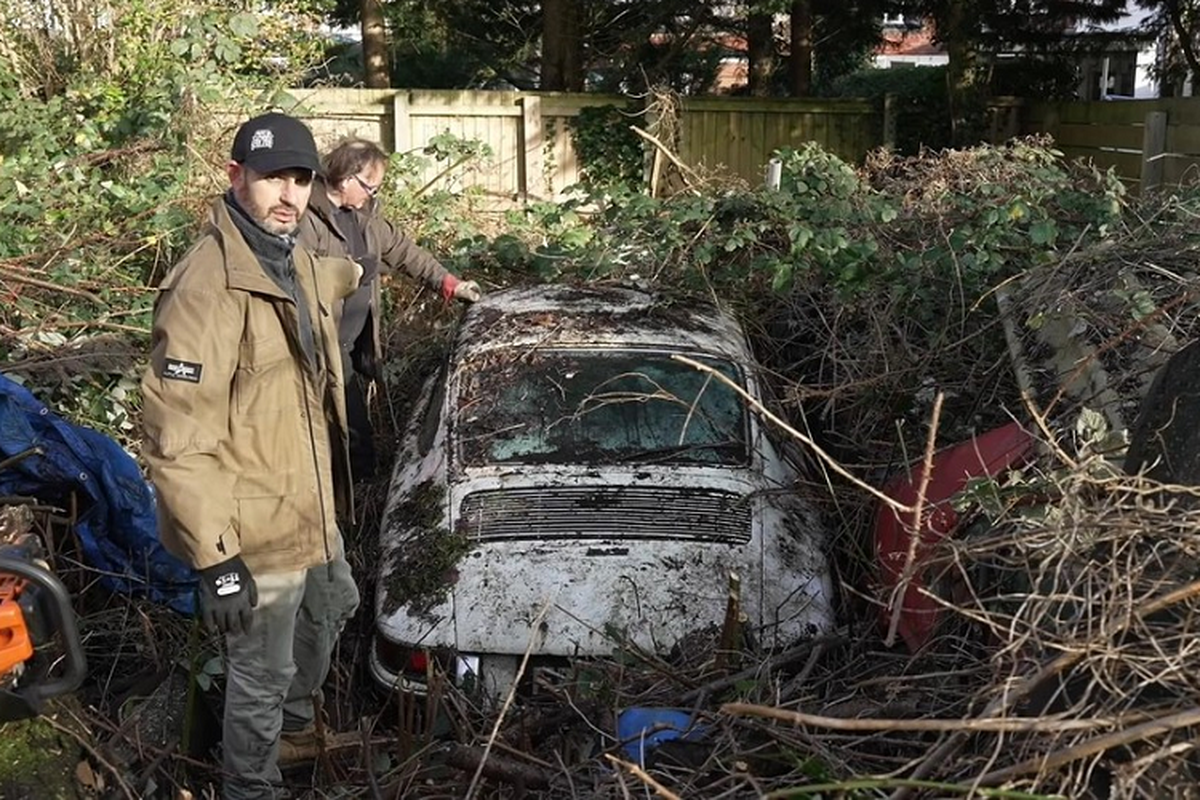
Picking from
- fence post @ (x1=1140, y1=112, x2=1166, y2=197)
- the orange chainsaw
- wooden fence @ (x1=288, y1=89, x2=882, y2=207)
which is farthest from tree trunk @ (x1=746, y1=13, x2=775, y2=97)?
the orange chainsaw

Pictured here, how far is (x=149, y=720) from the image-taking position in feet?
12.1

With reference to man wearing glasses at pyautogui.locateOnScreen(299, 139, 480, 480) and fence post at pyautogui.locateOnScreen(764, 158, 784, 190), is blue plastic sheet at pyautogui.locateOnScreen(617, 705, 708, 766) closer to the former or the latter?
man wearing glasses at pyautogui.locateOnScreen(299, 139, 480, 480)

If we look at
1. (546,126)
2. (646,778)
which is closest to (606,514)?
(646,778)

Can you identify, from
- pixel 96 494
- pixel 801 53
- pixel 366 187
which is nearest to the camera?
pixel 96 494

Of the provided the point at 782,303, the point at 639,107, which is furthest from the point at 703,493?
the point at 639,107

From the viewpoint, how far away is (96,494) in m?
4.39

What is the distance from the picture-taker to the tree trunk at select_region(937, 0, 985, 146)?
13.5 m

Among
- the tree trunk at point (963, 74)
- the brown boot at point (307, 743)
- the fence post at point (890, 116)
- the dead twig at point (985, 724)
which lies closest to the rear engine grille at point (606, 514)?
the brown boot at point (307, 743)

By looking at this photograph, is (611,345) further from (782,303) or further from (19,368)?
(19,368)

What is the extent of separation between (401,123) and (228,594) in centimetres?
1161

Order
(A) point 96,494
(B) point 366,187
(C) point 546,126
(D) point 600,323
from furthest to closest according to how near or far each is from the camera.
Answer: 1. (C) point 546,126
2. (B) point 366,187
3. (D) point 600,323
4. (A) point 96,494

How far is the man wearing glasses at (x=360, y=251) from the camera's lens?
207 inches

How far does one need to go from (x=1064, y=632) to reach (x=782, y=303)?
3.86m

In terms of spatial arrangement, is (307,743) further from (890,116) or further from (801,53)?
(801,53)
